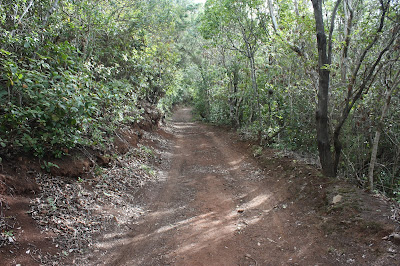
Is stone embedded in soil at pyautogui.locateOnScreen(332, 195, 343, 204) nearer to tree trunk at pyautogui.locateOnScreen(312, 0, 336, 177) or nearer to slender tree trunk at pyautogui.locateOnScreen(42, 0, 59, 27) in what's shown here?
tree trunk at pyautogui.locateOnScreen(312, 0, 336, 177)

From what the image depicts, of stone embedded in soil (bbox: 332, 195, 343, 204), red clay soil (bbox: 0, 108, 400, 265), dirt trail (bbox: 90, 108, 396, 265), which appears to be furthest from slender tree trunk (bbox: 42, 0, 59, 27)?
stone embedded in soil (bbox: 332, 195, 343, 204)

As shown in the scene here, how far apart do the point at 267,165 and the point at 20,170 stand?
7.93m

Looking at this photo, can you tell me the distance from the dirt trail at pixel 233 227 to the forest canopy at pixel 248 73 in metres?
1.56

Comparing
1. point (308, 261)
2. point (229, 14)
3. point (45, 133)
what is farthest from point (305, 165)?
point (229, 14)

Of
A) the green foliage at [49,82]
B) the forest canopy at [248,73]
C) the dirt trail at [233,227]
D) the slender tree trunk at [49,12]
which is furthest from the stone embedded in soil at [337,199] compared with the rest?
the slender tree trunk at [49,12]

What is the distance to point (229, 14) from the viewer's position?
1349 centimetres

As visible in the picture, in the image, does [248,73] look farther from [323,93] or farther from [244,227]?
[244,227]

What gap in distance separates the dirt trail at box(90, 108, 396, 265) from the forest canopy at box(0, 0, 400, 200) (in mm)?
1561

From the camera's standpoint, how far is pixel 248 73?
16.0 metres

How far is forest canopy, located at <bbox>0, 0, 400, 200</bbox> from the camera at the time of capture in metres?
5.11

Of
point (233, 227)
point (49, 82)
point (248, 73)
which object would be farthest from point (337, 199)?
point (248, 73)

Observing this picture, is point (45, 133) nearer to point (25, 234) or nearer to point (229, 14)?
point (25, 234)

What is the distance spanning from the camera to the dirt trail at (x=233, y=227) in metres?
4.44

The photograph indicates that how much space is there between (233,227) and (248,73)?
12.2 metres
